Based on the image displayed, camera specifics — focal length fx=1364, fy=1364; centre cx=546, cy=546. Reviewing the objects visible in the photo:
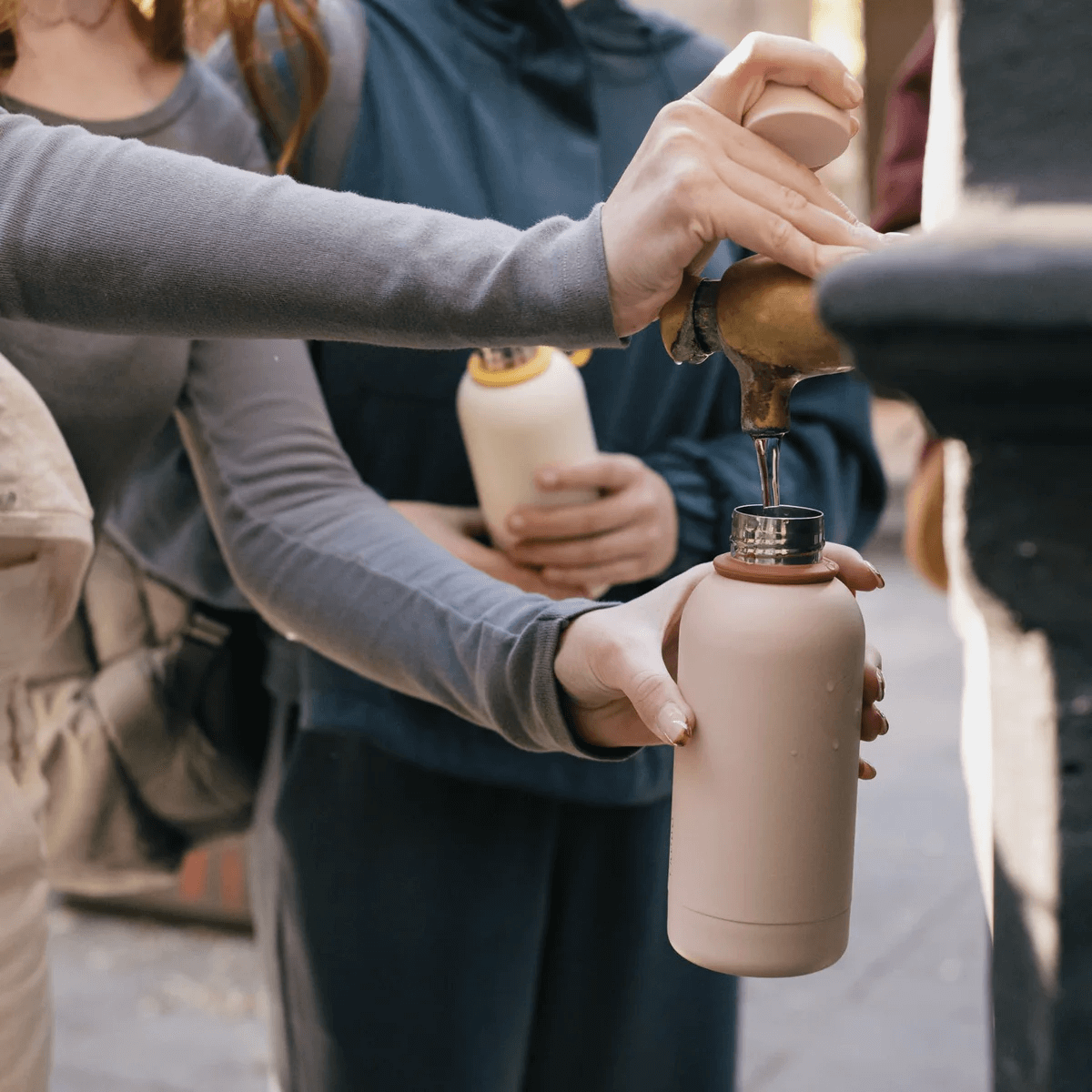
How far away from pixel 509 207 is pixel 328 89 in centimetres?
19

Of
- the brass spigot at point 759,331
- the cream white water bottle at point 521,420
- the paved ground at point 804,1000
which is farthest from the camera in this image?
the paved ground at point 804,1000

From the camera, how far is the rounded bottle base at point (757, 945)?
753mm

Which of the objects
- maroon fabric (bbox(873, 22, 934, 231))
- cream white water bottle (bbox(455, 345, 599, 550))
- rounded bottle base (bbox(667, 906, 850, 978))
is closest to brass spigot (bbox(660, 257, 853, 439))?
rounded bottle base (bbox(667, 906, 850, 978))

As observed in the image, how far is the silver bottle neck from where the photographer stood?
747mm

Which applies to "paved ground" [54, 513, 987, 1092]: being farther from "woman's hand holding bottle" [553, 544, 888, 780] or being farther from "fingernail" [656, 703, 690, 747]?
"fingernail" [656, 703, 690, 747]

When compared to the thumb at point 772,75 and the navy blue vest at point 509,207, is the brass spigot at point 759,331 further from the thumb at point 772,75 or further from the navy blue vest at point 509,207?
the navy blue vest at point 509,207

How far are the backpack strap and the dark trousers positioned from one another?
533 millimetres

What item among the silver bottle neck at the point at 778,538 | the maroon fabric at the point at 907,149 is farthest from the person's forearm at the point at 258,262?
the maroon fabric at the point at 907,149

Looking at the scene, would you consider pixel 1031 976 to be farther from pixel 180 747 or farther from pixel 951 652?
pixel 951 652

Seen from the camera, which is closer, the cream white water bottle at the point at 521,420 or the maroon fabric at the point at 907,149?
the cream white water bottle at the point at 521,420

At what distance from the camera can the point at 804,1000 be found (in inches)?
104

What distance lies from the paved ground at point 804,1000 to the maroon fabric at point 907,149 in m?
1.43

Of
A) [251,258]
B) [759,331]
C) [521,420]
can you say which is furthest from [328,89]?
[759,331]

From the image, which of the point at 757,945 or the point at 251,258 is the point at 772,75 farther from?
the point at 757,945
